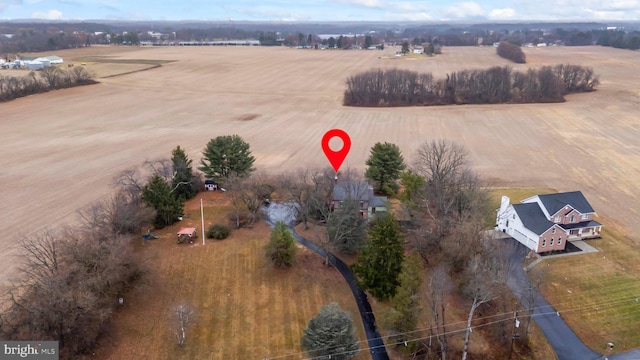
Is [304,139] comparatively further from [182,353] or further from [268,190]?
[182,353]

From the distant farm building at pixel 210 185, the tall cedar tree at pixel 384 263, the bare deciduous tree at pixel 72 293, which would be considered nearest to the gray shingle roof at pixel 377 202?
the tall cedar tree at pixel 384 263

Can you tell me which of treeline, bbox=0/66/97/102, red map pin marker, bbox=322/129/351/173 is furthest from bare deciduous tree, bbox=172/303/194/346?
treeline, bbox=0/66/97/102

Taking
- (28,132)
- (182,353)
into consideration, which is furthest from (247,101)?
(182,353)

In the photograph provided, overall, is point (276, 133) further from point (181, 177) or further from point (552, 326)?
point (552, 326)

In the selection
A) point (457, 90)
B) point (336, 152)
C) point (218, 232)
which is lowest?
point (218, 232)

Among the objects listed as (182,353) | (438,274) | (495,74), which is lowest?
(182,353)

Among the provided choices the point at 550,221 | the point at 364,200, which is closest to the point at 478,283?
the point at 550,221
